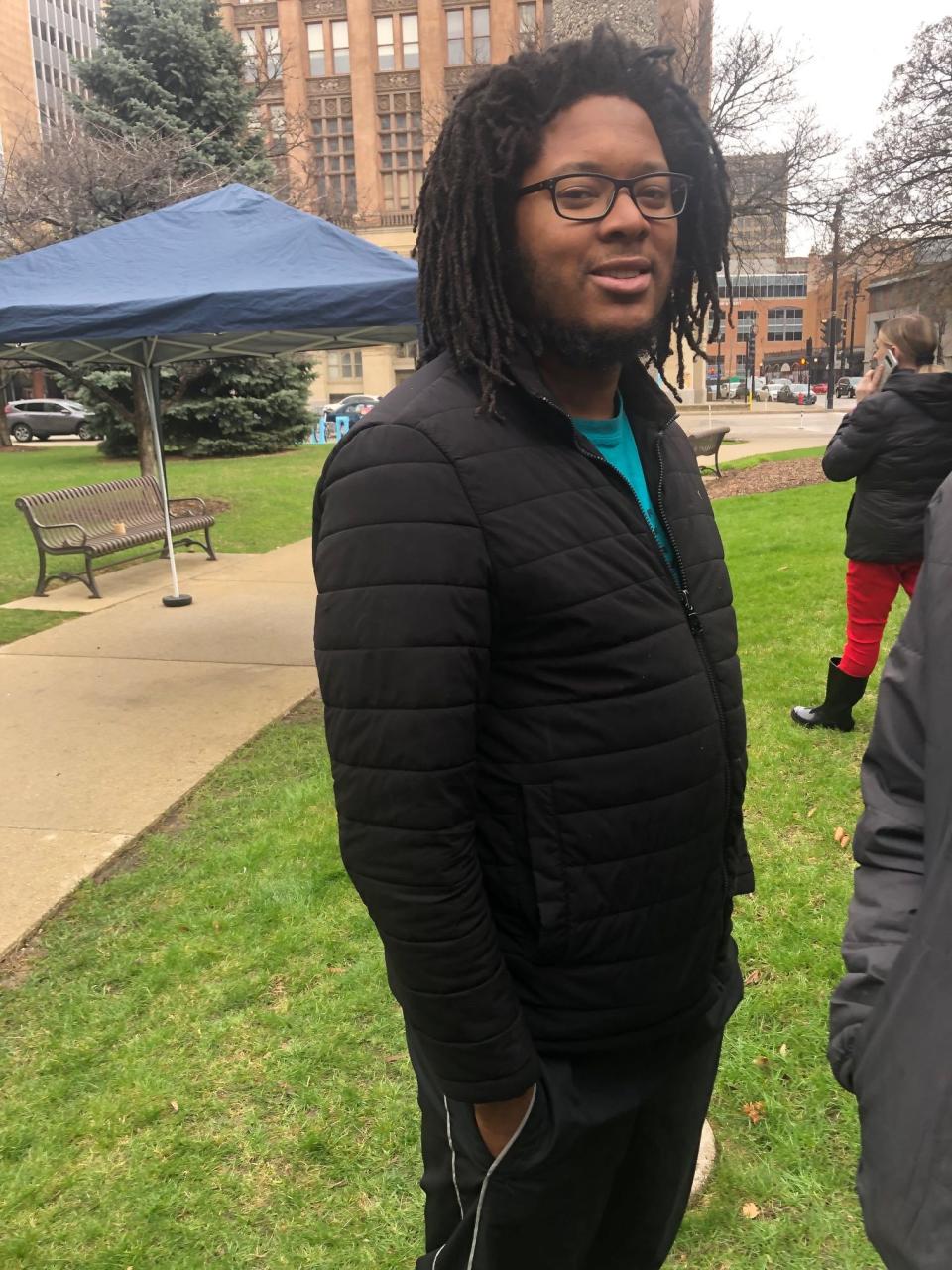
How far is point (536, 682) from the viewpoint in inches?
50.4

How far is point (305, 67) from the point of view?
54000mm

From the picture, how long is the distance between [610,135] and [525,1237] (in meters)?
1.57

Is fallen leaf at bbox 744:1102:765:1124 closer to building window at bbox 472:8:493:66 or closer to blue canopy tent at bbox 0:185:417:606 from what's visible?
blue canopy tent at bbox 0:185:417:606

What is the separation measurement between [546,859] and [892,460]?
354 cm

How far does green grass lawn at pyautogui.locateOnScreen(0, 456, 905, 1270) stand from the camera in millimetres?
2174

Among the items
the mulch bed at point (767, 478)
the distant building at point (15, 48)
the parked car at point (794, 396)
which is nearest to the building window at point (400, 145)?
the distant building at point (15, 48)

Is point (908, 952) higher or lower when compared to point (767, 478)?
higher

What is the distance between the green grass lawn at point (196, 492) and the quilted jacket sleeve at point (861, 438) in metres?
5.98


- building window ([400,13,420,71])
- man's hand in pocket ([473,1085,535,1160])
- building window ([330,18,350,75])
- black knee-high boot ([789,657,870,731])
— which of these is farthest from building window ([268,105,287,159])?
building window ([330,18,350,75])

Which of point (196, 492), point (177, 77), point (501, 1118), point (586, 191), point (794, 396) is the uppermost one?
point (177, 77)

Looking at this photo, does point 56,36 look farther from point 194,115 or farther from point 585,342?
point 585,342

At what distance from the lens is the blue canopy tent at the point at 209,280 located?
5445 mm

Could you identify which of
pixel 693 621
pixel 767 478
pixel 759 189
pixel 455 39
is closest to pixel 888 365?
pixel 693 621

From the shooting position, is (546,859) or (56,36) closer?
(546,859)
